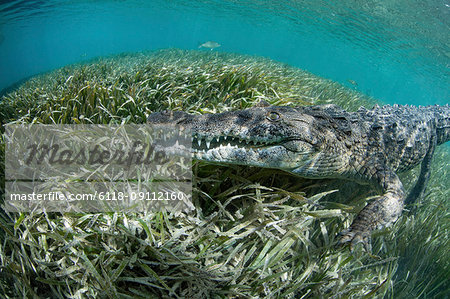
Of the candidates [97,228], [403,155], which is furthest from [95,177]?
[403,155]

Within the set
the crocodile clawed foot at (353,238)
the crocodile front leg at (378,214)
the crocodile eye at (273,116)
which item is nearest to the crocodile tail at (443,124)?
the crocodile front leg at (378,214)

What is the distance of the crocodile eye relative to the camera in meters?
2.33

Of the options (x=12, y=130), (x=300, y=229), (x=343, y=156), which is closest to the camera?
(x=300, y=229)

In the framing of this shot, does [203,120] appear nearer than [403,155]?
Yes

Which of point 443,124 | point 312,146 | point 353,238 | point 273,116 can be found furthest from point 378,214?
point 443,124

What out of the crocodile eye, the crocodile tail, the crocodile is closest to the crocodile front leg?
the crocodile

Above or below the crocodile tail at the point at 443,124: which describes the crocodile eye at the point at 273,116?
above

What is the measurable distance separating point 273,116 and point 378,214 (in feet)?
4.53

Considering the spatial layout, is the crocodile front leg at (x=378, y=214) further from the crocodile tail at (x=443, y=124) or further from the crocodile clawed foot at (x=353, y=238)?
the crocodile tail at (x=443, y=124)

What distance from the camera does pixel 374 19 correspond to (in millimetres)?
20750

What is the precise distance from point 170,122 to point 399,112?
3.71 metres

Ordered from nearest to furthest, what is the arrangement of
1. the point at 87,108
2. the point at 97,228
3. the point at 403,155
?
the point at 97,228, the point at 403,155, the point at 87,108

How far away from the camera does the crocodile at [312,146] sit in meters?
2.16

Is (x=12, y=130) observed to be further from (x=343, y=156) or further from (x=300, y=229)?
(x=343, y=156)
